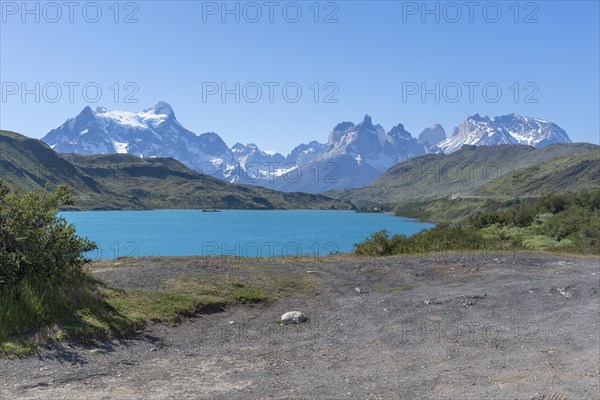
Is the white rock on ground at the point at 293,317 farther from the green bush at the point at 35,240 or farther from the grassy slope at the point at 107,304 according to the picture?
the green bush at the point at 35,240

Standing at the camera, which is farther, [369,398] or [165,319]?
[165,319]

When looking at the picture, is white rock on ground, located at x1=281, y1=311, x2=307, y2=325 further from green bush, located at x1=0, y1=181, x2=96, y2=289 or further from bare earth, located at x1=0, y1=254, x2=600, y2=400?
green bush, located at x1=0, y1=181, x2=96, y2=289

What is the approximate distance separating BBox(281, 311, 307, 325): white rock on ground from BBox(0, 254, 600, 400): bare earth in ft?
1.09

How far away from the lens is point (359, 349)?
13.2m

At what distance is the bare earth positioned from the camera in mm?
10211

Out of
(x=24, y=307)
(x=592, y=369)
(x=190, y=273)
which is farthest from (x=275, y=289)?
(x=592, y=369)

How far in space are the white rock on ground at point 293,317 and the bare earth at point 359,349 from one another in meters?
0.33

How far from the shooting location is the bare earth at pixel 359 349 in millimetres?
10211

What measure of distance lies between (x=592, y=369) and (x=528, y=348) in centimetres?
179

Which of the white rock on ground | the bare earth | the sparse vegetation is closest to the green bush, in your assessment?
the bare earth

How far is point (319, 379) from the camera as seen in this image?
1091cm

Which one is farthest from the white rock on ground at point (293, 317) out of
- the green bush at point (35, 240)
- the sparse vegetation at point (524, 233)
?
the sparse vegetation at point (524, 233)

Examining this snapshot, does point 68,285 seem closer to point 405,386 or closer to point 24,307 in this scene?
point 24,307

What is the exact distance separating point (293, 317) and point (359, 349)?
316 cm
